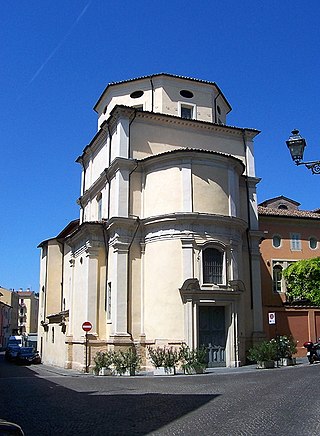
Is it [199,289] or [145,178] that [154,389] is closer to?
[199,289]

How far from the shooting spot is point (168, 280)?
23.4 m

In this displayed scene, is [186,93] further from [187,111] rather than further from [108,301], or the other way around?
[108,301]

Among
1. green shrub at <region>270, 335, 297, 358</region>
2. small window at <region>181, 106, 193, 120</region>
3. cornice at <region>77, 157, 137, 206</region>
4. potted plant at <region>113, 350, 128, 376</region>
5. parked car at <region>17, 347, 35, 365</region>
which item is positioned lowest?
parked car at <region>17, 347, 35, 365</region>

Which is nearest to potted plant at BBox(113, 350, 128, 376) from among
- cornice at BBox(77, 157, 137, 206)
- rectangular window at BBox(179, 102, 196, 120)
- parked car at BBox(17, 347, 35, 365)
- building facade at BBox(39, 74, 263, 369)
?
building facade at BBox(39, 74, 263, 369)

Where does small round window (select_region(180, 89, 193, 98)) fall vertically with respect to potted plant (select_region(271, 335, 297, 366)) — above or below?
above

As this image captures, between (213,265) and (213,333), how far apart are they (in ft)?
10.7

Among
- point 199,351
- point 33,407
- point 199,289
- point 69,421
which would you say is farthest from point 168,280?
point 69,421

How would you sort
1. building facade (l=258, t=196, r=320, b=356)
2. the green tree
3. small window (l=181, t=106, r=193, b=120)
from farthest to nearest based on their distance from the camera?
the green tree → building facade (l=258, t=196, r=320, b=356) → small window (l=181, t=106, r=193, b=120)

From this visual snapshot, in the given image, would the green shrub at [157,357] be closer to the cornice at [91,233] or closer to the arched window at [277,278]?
the cornice at [91,233]

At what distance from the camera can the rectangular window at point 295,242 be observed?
35469 mm

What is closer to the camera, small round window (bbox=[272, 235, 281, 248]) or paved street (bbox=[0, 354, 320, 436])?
paved street (bbox=[0, 354, 320, 436])

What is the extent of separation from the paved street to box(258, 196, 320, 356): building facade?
1473 cm

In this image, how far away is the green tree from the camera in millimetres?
32625

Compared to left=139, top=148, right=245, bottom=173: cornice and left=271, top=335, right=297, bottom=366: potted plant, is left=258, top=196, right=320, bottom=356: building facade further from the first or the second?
left=139, top=148, right=245, bottom=173: cornice
